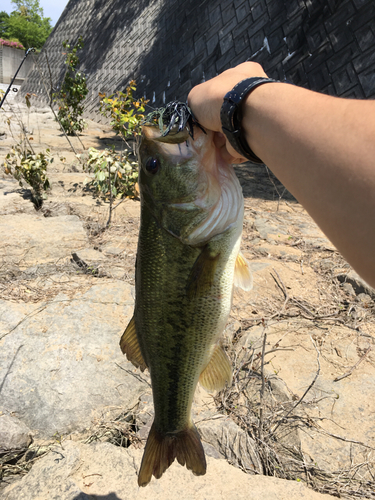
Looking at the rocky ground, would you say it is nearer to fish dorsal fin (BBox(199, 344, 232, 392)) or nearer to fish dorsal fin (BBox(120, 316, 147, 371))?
fish dorsal fin (BBox(199, 344, 232, 392))

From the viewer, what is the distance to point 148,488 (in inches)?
81.4

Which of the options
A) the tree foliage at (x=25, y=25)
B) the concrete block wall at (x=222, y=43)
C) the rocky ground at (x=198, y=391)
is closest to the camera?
the rocky ground at (x=198, y=391)

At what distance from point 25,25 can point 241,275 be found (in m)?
64.7

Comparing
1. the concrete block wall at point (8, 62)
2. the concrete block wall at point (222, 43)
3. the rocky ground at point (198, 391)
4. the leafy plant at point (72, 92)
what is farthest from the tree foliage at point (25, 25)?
the rocky ground at point (198, 391)

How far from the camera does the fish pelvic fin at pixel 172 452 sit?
66.7 inches

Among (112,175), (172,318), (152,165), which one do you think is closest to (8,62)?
(112,175)

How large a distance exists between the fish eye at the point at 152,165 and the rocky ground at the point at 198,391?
1.63 metres

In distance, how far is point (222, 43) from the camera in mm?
10570

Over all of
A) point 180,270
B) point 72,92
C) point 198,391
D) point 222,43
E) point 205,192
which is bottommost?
point 198,391

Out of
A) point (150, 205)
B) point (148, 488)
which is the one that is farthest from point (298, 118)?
point (148, 488)

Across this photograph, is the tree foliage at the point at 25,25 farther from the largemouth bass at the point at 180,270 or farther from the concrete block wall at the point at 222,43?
the largemouth bass at the point at 180,270

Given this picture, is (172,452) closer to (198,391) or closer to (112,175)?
(198,391)

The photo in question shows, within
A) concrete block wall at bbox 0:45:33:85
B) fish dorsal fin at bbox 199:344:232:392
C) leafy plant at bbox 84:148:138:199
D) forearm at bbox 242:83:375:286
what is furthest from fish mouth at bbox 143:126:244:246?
concrete block wall at bbox 0:45:33:85

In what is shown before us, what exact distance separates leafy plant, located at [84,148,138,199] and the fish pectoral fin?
471 cm
